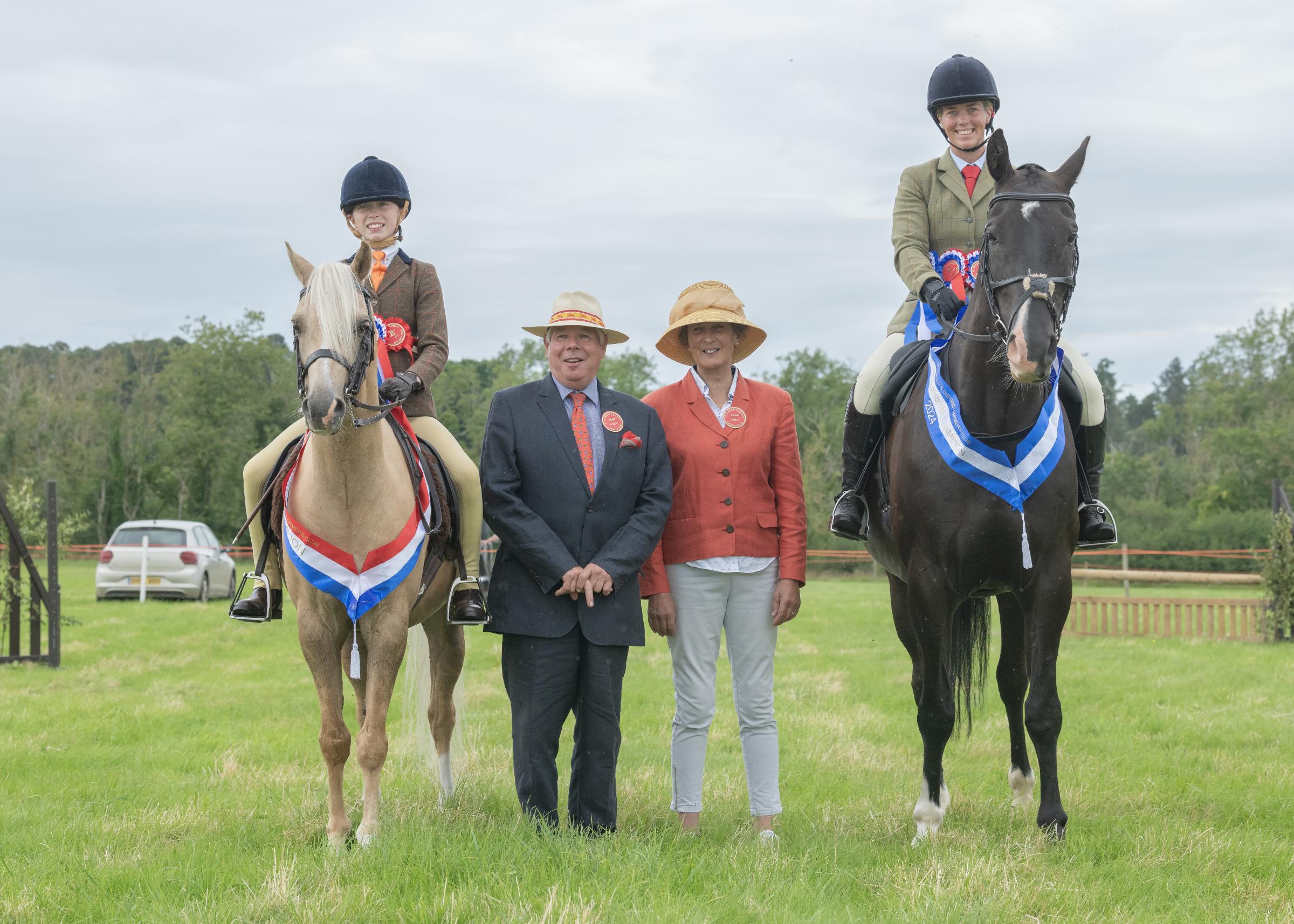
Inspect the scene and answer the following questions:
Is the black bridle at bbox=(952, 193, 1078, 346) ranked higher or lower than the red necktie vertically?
higher

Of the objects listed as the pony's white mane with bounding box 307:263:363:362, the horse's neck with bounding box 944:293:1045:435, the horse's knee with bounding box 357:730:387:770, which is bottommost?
the horse's knee with bounding box 357:730:387:770

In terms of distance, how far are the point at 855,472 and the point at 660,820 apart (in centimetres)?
219

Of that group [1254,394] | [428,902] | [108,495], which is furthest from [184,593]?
[1254,394]

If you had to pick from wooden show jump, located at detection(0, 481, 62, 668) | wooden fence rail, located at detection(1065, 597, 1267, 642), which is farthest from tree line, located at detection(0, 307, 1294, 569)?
wooden show jump, located at detection(0, 481, 62, 668)

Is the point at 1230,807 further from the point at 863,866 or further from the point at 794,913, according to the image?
the point at 794,913

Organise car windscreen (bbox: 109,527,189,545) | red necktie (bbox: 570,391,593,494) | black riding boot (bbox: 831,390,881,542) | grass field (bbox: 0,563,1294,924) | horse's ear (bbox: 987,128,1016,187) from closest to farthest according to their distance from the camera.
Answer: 1. grass field (bbox: 0,563,1294,924)
2. horse's ear (bbox: 987,128,1016,187)
3. red necktie (bbox: 570,391,593,494)
4. black riding boot (bbox: 831,390,881,542)
5. car windscreen (bbox: 109,527,189,545)

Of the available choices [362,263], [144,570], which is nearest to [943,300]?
[362,263]

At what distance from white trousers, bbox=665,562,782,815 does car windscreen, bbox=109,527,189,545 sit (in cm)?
1931

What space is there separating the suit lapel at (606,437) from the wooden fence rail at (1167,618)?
12391 mm

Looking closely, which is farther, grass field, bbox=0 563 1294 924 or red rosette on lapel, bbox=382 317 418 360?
red rosette on lapel, bbox=382 317 418 360

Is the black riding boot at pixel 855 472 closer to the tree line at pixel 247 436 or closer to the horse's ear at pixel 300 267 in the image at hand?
the horse's ear at pixel 300 267

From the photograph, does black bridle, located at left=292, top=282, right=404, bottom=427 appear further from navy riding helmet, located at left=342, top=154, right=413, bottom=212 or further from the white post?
the white post

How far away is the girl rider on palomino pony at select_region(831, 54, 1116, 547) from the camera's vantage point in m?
5.79

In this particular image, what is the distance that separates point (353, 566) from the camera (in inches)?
202
